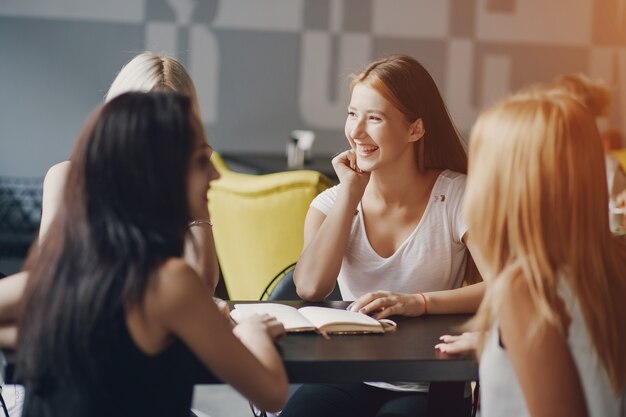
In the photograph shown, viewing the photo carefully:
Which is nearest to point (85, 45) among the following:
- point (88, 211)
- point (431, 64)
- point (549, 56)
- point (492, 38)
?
point (431, 64)

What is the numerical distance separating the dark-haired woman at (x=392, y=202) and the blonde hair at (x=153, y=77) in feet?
1.49

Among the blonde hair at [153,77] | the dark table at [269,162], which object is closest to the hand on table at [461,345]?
the blonde hair at [153,77]

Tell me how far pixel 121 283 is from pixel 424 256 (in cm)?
108

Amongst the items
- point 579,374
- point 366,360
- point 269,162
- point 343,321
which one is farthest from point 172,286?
point 269,162

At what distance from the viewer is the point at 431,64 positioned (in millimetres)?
5809

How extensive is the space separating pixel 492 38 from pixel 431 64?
0.44m

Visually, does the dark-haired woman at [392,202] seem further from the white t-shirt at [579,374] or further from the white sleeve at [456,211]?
the white t-shirt at [579,374]

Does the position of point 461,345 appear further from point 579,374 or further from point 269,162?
point 269,162

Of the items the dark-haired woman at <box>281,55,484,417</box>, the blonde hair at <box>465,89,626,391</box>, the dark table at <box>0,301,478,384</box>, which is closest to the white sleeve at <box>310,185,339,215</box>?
the dark-haired woman at <box>281,55,484,417</box>

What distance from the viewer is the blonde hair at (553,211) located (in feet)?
4.67

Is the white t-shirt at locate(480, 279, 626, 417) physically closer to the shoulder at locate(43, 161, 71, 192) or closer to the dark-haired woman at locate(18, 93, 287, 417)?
the dark-haired woman at locate(18, 93, 287, 417)

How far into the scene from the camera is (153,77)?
2178mm

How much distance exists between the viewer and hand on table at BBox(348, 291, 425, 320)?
1.98 m

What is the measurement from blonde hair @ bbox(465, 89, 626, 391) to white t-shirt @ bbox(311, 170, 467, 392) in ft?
2.52
